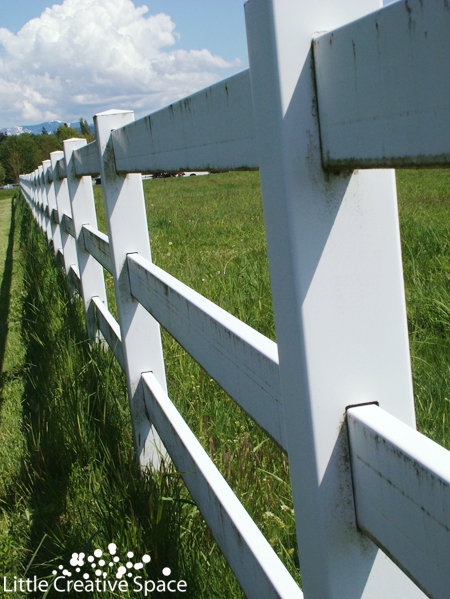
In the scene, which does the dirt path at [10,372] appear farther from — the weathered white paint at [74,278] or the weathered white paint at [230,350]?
the weathered white paint at [230,350]

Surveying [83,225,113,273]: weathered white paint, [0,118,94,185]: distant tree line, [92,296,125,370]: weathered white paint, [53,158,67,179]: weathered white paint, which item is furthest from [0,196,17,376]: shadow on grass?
[0,118,94,185]: distant tree line

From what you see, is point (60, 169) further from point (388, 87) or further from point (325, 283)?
point (388, 87)

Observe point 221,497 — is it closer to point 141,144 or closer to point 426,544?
point 426,544

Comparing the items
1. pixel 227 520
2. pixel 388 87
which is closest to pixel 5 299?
pixel 227 520

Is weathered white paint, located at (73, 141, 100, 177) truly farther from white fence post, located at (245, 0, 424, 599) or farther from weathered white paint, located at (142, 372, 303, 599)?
white fence post, located at (245, 0, 424, 599)

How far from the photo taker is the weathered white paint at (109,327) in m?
2.86

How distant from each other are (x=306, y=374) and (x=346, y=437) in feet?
0.38

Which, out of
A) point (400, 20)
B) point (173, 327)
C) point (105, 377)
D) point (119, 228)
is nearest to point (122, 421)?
point (105, 377)

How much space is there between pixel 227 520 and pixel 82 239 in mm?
3092

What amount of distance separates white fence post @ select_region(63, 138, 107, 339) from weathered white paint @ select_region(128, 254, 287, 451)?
2320 mm

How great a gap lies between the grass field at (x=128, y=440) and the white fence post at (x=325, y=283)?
0.83 metres

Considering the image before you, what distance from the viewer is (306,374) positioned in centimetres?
77

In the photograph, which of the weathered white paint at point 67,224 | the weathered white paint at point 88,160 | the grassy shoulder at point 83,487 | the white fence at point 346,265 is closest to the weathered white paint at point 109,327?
the grassy shoulder at point 83,487

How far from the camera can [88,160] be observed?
3.21m
